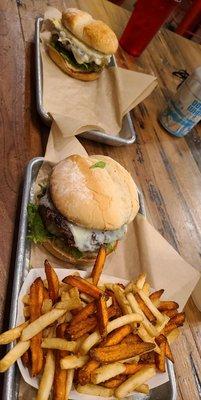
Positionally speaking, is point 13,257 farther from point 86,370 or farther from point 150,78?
point 150,78

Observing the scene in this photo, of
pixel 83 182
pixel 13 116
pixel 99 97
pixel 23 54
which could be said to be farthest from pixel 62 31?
pixel 83 182

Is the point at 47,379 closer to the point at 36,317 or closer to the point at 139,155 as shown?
the point at 36,317

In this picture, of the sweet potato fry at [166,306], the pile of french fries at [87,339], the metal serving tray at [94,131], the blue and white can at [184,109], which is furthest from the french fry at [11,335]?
the blue and white can at [184,109]

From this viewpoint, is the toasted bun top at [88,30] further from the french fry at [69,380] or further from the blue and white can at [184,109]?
the french fry at [69,380]

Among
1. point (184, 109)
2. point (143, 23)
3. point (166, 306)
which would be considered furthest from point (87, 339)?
point (143, 23)

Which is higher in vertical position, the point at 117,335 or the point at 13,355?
the point at 117,335

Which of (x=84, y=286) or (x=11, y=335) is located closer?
(x=11, y=335)

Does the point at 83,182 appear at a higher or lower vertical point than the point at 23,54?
higher
